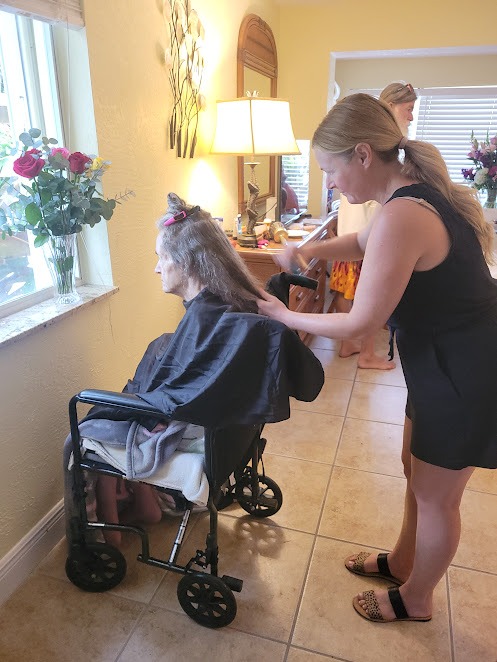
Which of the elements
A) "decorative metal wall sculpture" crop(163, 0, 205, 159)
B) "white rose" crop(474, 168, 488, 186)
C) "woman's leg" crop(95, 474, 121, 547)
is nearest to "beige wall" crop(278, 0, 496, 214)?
"white rose" crop(474, 168, 488, 186)

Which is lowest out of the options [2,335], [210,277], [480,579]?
[480,579]

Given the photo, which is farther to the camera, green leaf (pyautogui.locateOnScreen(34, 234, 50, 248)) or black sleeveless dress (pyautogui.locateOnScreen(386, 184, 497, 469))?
green leaf (pyautogui.locateOnScreen(34, 234, 50, 248))

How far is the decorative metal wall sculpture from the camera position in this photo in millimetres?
Result: 2076

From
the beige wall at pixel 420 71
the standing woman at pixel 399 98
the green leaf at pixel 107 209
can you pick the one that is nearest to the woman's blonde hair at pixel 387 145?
the green leaf at pixel 107 209

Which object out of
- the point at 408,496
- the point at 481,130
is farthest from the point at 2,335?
the point at 481,130

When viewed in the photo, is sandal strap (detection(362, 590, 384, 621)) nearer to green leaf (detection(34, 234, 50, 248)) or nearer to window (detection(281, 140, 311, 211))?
green leaf (detection(34, 234, 50, 248))

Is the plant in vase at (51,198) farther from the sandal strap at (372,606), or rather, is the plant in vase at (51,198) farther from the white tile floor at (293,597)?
the sandal strap at (372,606)

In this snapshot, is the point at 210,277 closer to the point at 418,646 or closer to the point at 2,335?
the point at 2,335

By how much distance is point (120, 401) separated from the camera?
1.31 meters

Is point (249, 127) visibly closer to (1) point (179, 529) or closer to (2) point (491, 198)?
(1) point (179, 529)

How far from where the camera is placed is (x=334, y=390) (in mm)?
2844

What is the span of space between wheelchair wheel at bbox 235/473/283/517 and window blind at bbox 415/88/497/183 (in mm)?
4015

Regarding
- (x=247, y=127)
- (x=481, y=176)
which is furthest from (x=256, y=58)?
(x=481, y=176)

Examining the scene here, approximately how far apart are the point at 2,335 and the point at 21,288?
0.26 m
